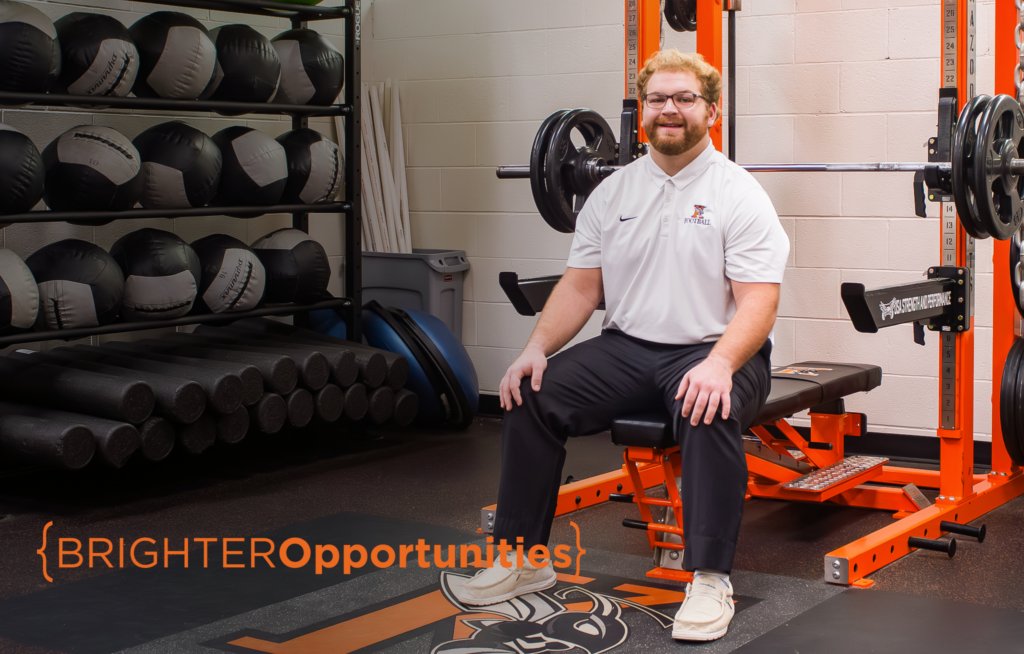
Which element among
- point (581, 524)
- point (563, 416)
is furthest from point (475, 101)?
point (563, 416)

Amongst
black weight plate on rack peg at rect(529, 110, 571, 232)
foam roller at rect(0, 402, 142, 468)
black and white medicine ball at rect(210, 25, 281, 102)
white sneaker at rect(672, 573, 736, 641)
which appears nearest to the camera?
white sneaker at rect(672, 573, 736, 641)

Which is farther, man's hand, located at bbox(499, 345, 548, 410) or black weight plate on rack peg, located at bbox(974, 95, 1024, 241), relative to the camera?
black weight plate on rack peg, located at bbox(974, 95, 1024, 241)

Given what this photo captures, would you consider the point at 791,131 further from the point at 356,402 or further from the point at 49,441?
the point at 49,441

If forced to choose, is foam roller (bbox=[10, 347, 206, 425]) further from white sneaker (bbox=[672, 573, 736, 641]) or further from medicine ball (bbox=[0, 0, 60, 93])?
white sneaker (bbox=[672, 573, 736, 641])

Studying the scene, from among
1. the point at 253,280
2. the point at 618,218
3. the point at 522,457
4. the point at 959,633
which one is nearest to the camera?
the point at 959,633

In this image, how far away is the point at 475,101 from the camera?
4.55 m

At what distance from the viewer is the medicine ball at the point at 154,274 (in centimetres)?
348

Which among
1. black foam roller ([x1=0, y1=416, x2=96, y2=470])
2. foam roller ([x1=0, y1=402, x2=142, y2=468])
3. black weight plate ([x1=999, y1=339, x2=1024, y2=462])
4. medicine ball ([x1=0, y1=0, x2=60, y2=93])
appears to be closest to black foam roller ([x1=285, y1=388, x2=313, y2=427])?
foam roller ([x1=0, y1=402, x2=142, y2=468])

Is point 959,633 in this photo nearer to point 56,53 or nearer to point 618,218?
point 618,218

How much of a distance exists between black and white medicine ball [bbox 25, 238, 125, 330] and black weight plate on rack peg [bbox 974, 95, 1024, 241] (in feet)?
7.96

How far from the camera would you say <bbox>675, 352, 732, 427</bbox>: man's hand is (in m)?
2.21

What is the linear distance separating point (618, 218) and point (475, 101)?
7.08ft

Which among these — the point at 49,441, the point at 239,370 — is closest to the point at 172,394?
the point at 239,370

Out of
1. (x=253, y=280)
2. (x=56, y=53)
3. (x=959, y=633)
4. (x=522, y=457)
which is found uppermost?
(x=56, y=53)
